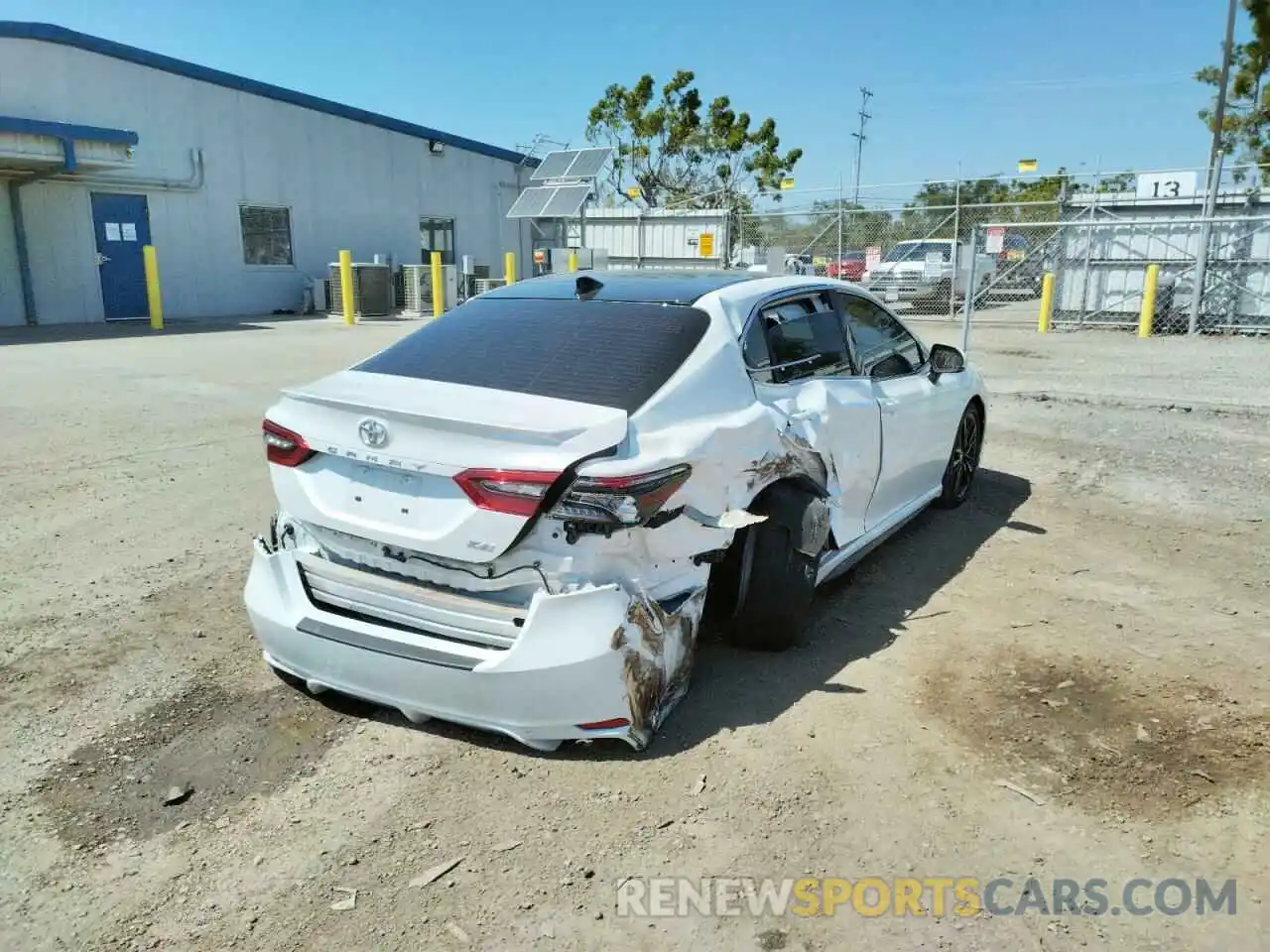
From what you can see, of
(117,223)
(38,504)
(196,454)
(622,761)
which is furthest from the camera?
(117,223)

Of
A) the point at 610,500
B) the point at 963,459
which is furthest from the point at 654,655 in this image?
the point at 963,459

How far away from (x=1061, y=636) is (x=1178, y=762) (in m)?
1.04

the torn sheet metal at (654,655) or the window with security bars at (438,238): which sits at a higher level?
the window with security bars at (438,238)

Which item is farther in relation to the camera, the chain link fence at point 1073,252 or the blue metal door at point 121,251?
the blue metal door at point 121,251

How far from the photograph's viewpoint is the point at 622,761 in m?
3.05

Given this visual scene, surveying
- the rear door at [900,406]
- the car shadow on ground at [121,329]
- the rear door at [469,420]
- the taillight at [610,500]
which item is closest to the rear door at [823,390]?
the rear door at [900,406]

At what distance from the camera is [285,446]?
326cm

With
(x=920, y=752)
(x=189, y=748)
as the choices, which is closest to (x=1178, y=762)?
A: (x=920, y=752)

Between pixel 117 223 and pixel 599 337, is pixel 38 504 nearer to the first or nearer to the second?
pixel 599 337

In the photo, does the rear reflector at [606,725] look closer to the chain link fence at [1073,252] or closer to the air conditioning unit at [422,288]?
the chain link fence at [1073,252]

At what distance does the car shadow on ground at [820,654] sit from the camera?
3.22 metres

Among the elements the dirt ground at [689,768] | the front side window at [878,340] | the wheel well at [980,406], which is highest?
the front side window at [878,340]

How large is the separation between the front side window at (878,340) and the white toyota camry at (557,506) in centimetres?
59

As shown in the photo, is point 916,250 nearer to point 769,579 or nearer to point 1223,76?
point 1223,76
